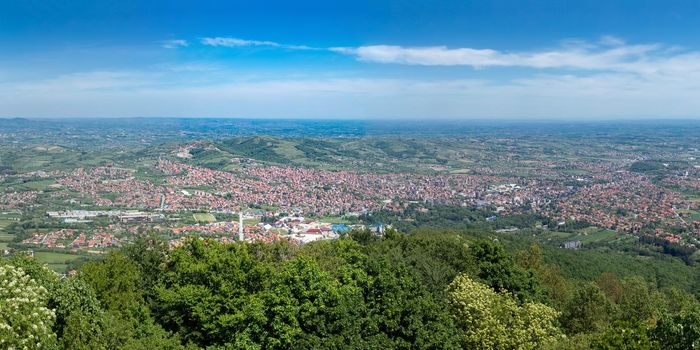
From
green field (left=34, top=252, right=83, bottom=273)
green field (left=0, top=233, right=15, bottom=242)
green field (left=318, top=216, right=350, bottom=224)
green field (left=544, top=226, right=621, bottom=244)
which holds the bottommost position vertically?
green field (left=544, top=226, right=621, bottom=244)

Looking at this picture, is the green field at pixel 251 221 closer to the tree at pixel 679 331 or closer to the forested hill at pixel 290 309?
the forested hill at pixel 290 309

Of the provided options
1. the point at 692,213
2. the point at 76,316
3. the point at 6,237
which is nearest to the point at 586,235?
the point at 692,213

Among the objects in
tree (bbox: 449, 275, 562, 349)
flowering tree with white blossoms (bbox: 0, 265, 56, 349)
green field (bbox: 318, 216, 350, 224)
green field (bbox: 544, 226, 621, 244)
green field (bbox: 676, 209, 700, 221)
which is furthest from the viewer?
green field (bbox: 676, 209, 700, 221)

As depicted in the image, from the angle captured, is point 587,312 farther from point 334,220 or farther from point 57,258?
point 334,220

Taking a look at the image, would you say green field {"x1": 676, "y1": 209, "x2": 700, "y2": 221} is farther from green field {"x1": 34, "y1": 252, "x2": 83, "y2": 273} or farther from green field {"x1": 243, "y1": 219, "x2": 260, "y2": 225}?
green field {"x1": 34, "y1": 252, "x2": 83, "y2": 273}

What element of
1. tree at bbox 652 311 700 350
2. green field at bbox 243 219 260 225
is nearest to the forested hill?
tree at bbox 652 311 700 350
